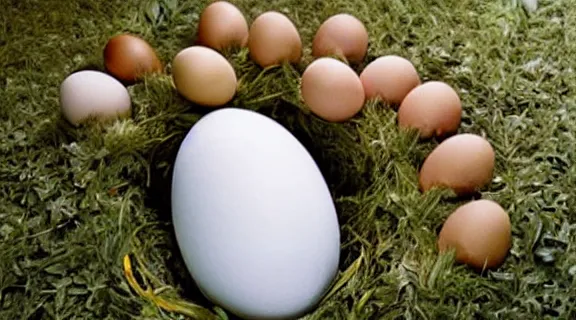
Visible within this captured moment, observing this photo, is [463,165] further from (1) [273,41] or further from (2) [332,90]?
(1) [273,41]

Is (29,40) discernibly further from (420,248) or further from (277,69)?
(420,248)

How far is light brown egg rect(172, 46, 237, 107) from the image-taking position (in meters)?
0.90

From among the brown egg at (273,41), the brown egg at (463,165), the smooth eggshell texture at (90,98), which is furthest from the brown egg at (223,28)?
the brown egg at (463,165)

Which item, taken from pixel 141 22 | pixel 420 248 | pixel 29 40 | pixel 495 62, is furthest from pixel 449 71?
pixel 29 40

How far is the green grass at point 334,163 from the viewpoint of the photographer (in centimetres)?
78

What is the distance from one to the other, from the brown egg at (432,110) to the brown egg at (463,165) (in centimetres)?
5

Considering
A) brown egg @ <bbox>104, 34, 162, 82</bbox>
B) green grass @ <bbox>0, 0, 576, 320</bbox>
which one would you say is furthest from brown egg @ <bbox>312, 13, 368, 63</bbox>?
brown egg @ <bbox>104, 34, 162, 82</bbox>

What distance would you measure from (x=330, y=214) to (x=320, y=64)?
7.1 inches

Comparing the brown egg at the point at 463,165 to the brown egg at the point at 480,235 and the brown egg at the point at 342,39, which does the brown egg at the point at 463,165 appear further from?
the brown egg at the point at 342,39

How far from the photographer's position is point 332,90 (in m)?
0.91

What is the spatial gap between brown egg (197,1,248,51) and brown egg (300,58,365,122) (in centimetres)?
11

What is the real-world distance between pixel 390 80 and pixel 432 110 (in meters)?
0.07

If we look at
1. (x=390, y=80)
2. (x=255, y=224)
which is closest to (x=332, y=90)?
(x=390, y=80)

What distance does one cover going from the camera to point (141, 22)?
1.09m
